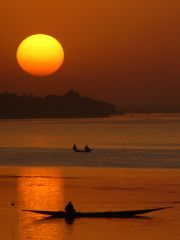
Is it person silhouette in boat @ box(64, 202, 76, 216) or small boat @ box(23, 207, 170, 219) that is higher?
person silhouette in boat @ box(64, 202, 76, 216)

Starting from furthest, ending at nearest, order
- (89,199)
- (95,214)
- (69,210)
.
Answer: (89,199)
(95,214)
(69,210)

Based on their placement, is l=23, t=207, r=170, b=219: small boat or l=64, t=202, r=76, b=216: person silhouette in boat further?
l=23, t=207, r=170, b=219: small boat

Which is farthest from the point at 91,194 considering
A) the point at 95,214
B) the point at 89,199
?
→ the point at 95,214

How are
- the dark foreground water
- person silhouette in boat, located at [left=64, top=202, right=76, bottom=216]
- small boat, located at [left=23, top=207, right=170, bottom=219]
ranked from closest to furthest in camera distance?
the dark foreground water
person silhouette in boat, located at [left=64, top=202, right=76, bottom=216]
small boat, located at [left=23, top=207, right=170, bottom=219]

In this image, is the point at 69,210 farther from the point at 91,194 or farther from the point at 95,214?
the point at 91,194

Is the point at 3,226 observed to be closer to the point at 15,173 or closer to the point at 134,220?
the point at 134,220

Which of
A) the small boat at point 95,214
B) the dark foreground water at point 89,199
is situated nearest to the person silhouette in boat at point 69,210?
the small boat at point 95,214

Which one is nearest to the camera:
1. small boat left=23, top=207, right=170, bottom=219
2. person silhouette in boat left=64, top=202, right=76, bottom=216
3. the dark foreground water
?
the dark foreground water

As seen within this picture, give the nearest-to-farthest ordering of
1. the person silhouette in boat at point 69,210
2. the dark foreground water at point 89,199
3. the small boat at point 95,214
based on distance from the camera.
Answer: the dark foreground water at point 89,199 → the person silhouette in boat at point 69,210 → the small boat at point 95,214

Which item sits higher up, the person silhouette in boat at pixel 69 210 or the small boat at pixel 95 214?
the person silhouette in boat at pixel 69 210

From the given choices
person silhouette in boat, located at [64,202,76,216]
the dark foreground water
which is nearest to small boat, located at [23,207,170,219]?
person silhouette in boat, located at [64,202,76,216]

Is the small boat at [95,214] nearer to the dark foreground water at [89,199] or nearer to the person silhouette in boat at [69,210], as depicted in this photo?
the person silhouette in boat at [69,210]

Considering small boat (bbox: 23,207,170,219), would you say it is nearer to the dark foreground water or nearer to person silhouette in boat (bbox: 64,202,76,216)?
person silhouette in boat (bbox: 64,202,76,216)

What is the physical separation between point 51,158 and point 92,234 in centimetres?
4627
